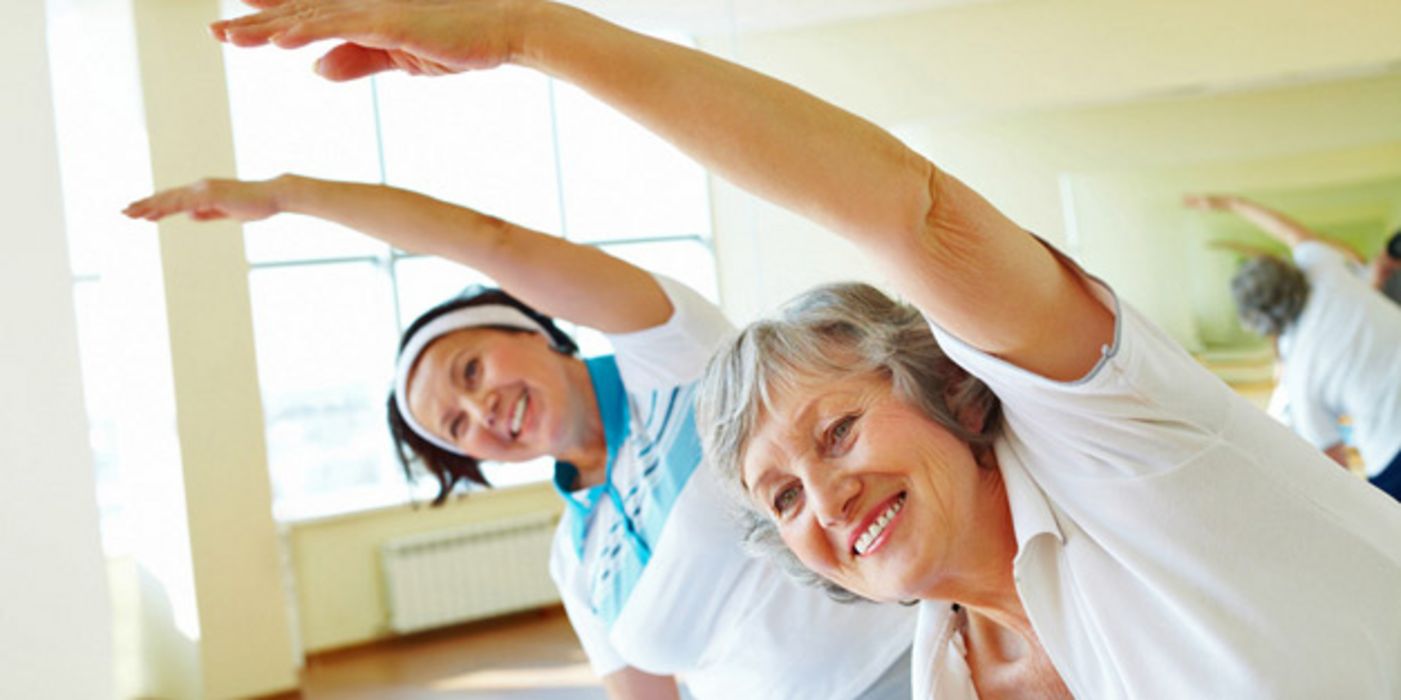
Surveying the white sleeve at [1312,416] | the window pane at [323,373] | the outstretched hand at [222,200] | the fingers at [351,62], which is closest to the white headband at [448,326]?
the outstretched hand at [222,200]

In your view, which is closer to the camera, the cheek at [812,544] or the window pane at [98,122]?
the cheek at [812,544]

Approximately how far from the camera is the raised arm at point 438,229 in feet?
6.09

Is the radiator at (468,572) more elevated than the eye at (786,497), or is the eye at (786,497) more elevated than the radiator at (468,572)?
the eye at (786,497)

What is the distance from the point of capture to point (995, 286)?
97cm

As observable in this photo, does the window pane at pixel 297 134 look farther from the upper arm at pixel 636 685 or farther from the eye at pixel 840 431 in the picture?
the eye at pixel 840 431

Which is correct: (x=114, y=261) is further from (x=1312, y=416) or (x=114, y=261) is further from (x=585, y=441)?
(x=1312, y=416)

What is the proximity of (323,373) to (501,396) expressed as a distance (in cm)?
554

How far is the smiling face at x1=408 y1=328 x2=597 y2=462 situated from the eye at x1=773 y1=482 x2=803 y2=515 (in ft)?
2.53

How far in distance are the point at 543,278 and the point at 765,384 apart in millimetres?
639

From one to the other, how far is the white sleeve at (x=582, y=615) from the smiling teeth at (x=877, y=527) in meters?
0.86

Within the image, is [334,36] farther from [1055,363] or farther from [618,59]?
[1055,363]

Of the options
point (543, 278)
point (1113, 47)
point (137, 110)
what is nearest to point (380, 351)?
point (137, 110)

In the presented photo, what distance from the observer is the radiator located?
23.1 ft

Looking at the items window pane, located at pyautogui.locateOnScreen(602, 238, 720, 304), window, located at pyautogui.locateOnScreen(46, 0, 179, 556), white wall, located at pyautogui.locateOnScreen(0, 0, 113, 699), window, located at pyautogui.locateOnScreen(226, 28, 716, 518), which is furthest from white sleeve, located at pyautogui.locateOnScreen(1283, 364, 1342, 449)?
window, located at pyautogui.locateOnScreen(46, 0, 179, 556)
